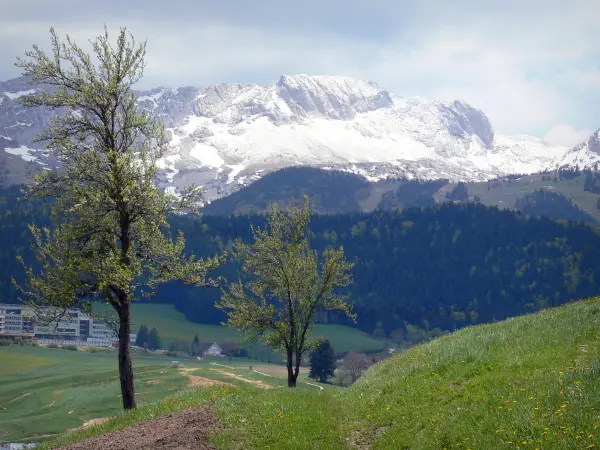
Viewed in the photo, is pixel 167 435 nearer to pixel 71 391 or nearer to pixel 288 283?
pixel 288 283

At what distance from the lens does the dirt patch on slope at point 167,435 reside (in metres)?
21.6

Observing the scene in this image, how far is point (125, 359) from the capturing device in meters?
32.6

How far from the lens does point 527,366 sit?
2467 cm

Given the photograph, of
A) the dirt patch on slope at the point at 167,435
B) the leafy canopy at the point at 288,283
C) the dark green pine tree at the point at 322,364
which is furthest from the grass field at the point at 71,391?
the dirt patch on slope at the point at 167,435

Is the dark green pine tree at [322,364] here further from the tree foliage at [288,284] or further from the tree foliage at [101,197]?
the tree foliage at [101,197]

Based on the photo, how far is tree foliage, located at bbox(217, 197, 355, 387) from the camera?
5347 cm

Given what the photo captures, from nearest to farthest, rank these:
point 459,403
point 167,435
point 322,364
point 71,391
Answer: point 167,435 < point 459,403 < point 71,391 < point 322,364

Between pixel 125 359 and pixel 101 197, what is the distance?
8452mm

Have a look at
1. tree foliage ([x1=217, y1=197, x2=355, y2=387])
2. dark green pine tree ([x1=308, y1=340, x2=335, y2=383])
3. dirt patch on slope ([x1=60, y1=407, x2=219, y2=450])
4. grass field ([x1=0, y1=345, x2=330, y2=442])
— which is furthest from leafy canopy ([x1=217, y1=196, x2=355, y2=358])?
dark green pine tree ([x1=308, y1=340, x2=335, y2=383])

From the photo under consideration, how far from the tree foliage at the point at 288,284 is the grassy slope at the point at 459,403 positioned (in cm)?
2080

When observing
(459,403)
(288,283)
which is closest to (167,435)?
(459,403)

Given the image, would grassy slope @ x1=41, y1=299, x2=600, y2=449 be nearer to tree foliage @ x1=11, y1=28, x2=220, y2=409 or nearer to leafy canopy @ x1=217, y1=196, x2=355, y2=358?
tree foliage @ x1=11, y1=28, x2=220, y2=409

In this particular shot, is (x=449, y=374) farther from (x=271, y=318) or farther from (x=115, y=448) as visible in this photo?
(x=271, y=318)

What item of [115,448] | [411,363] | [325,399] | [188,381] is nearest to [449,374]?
[411,363]
